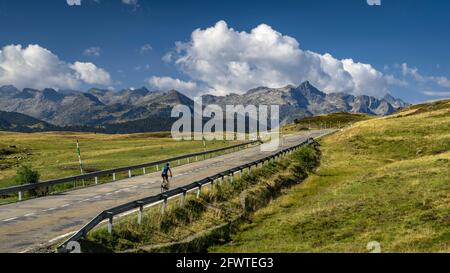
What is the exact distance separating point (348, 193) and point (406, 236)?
12.5 m

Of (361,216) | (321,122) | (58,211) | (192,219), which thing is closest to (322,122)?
(321,122)

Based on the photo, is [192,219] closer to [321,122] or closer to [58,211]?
[58,211]

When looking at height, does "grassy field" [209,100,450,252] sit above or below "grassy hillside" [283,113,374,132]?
below

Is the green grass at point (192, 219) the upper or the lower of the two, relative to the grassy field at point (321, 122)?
lower

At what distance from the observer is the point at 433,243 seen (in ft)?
55.3

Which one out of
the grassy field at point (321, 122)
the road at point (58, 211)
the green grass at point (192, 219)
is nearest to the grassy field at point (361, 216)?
the green grass at point (192, 219)

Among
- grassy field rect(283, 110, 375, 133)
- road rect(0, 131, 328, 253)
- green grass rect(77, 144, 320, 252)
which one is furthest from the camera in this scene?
grassy field rect(283, 110, 375, 133)

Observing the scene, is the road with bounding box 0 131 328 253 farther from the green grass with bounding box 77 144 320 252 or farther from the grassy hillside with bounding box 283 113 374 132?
the grassy hillside with bounding box 283 113 374 132

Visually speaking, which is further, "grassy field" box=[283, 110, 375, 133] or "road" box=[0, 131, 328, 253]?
"grassy field" box=[283, 110, 375, 133]

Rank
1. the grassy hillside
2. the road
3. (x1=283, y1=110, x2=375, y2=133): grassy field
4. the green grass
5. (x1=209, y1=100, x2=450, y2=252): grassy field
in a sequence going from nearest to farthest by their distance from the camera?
the road → the green grass → (x1=209, y1=100, x2=450, y2=252): grassy field → (x1=283, y1=110, x2=375, y2=133): grassy field → the grassy hillside

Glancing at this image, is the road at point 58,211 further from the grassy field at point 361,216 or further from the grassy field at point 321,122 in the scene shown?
the grassy field at point 321,122

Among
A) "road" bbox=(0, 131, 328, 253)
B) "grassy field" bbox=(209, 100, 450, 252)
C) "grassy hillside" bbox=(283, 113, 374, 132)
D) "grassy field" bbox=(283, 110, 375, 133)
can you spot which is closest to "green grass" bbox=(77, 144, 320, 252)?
"grassy field" bbox=(209, 100, 450, 252)

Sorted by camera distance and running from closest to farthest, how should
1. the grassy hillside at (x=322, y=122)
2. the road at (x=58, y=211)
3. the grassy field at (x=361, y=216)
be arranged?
the road at (x=58, y=211) → the grassy field at (x=361, y=216) → the grassy hillside at (x=322, y=122)
